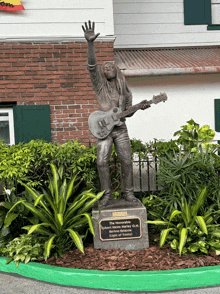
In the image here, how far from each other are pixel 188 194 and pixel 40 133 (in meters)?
3.53

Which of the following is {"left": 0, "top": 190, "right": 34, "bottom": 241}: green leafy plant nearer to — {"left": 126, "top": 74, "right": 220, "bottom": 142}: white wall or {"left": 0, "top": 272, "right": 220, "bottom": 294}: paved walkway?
{"left": 0, "top": 272, "right": 220, "bottom": 294}: paved walkway

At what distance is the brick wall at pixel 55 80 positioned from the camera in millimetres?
6547

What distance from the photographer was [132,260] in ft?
12.0

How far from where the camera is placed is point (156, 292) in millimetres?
3209

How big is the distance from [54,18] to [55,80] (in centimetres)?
130

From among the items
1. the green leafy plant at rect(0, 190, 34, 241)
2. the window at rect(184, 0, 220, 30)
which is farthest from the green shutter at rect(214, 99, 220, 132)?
the green leafy plant at rect(0, 190, 34, 241)

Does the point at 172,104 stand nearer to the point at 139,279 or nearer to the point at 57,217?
the point at 57,217

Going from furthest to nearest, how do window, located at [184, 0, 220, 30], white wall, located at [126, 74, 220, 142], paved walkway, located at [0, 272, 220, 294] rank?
window, located at [184, 0, 220, 30]
white wall, located at [126, 74, 220, 142]
paved walkway, located at [0, 272, 220, 294]

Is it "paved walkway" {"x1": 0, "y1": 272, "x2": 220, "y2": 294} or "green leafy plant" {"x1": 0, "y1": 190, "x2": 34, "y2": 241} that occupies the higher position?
"green leafy plant" {"x1": 0, "y1": 190, "x2": 34, "y2": 241}

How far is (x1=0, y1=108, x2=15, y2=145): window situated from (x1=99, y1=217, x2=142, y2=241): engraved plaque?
3852 millimetres

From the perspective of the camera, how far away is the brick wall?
655cm

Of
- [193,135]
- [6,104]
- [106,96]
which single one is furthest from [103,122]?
[6,104]

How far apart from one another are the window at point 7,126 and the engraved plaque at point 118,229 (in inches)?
152

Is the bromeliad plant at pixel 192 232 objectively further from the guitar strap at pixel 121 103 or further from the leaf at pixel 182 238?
the guitar strap at pixel 121 103
